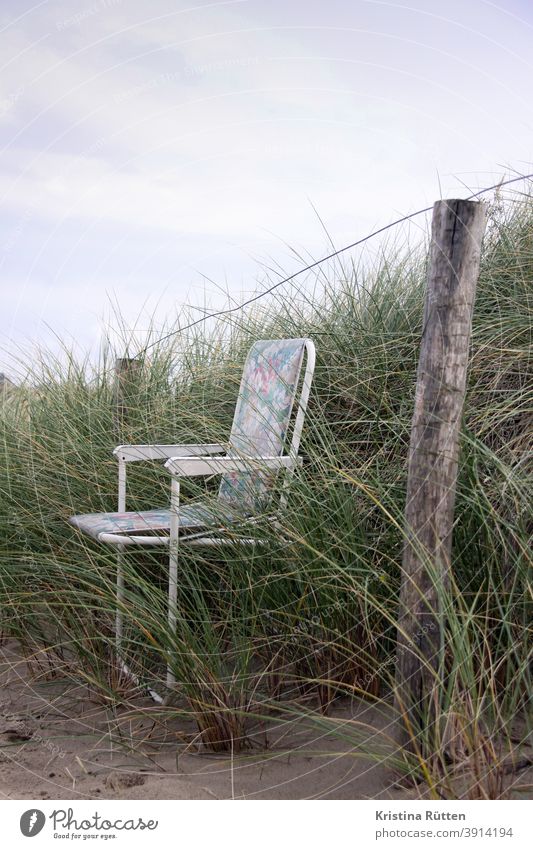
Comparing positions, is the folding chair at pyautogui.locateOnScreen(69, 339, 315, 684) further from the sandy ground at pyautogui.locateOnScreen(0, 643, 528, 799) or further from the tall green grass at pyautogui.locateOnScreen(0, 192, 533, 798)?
the sandy ground at pyautogui.locateOnScreen(0, 643, 528, 799)

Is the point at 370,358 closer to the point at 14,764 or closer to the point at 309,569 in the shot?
the point at 309,569

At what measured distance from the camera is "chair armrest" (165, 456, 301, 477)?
2631mm

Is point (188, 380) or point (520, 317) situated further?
point (188, 380)

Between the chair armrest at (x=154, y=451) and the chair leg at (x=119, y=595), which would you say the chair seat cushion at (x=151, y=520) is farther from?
the chair armrest at (x=154, y=451)

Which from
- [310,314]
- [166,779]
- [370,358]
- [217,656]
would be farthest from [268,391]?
[166,779]

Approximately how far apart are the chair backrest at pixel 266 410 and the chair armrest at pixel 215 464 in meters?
0.03

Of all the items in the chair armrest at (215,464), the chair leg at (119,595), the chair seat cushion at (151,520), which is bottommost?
the chair leg at (119,595)

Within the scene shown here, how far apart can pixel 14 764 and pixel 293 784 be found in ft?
2.95

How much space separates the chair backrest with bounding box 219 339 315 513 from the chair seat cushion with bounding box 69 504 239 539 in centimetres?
9

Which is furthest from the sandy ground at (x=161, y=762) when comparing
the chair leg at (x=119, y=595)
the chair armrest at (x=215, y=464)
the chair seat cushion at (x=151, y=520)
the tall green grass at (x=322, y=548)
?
the chair armrest at (x=215, y=464)

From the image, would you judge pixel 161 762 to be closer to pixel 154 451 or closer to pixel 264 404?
pixel 154 451

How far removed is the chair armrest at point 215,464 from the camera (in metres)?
2.63

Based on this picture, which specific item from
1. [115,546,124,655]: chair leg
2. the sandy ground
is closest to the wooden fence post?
[115,546,124,655]: chair leg
